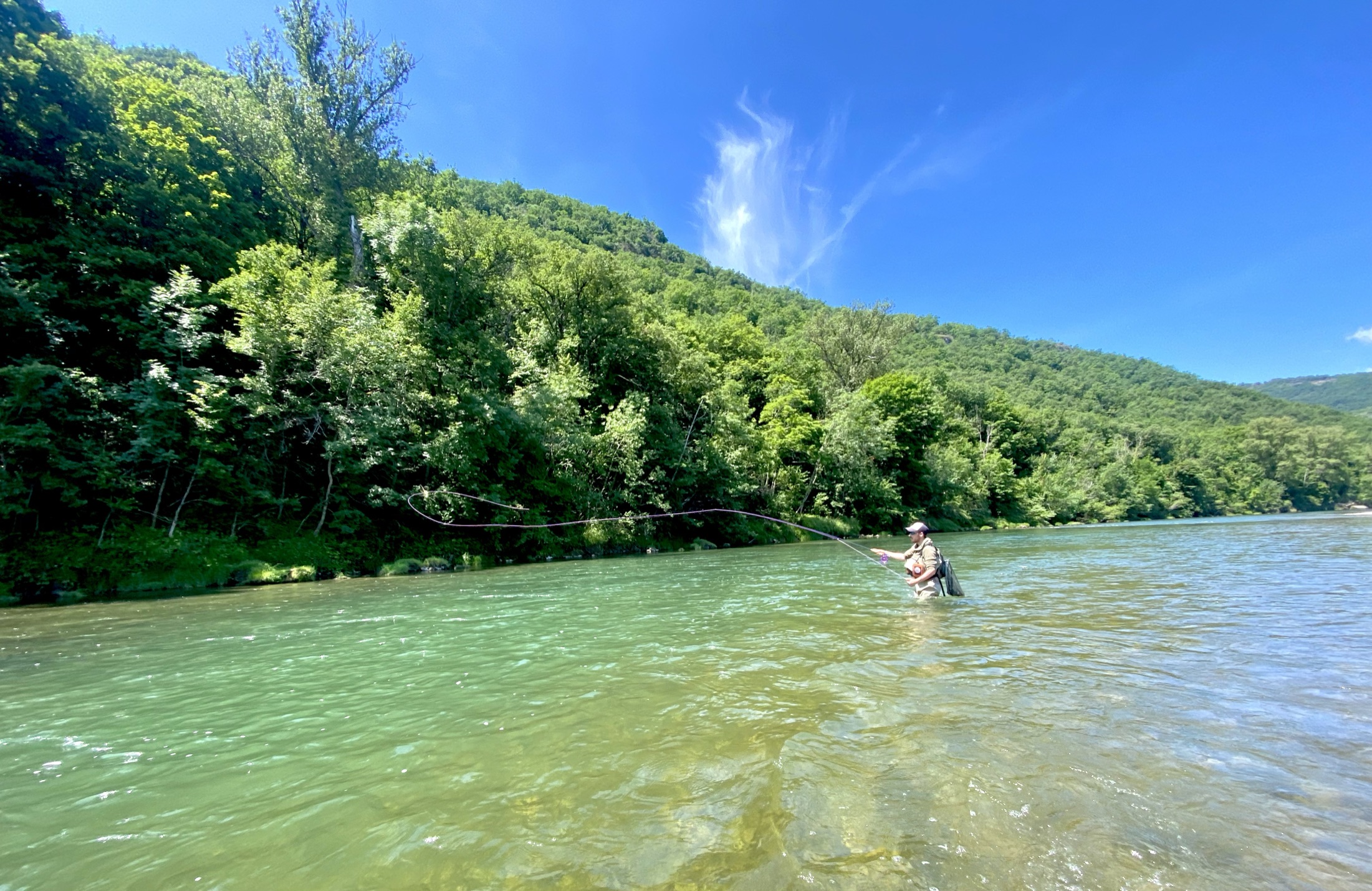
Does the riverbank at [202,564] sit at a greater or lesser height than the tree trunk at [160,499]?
lesser

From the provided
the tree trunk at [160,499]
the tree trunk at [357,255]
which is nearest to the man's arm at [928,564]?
the tree trunk at [160,499]

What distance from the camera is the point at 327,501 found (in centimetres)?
2048

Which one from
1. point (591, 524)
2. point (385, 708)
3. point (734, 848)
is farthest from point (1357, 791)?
point (591, 524)

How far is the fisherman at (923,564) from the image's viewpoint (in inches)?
418

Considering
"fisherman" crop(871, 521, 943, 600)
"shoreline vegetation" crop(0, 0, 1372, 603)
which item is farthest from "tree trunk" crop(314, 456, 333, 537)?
"fisherman" crop(871, 521, 943, 600)

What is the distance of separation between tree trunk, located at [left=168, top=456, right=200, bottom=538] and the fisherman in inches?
829

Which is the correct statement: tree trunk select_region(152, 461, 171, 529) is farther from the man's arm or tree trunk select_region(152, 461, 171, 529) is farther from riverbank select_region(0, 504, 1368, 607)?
the man's arm

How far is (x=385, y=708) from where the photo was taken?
5676 millimetres

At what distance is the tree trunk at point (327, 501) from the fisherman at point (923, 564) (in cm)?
1922

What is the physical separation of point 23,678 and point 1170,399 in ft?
562

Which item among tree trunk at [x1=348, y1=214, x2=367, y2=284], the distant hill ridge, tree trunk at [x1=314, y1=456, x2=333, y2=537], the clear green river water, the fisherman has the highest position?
the distant hill ridge

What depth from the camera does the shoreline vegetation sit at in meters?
16.7

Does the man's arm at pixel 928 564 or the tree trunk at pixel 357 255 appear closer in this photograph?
the man's arm at pixel 928 564

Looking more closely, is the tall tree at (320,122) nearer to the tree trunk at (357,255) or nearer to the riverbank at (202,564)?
the tree trunk at (357,255)
